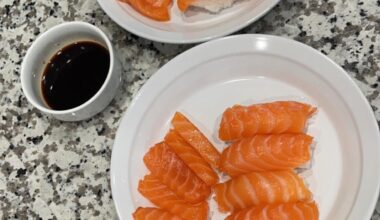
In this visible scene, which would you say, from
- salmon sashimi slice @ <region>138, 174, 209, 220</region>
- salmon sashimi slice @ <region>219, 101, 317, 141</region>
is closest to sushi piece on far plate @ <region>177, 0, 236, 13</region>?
salmon sashimi slice @ <region>219, 101, 317, 141</region>

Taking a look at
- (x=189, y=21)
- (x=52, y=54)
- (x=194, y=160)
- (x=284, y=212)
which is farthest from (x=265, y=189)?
(x=52, y=54)

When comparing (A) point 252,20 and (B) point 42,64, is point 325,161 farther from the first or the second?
(B) point 42,64

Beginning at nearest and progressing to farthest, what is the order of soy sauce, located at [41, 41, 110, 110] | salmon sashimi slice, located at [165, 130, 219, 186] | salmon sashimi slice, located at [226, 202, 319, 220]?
salmon sashimi slice, located at [226, 202, 319, 220] < salmon sashimi slice, located at [165, 130, 219, 186] < soy sauce, located at [41, 41, 110, 110]

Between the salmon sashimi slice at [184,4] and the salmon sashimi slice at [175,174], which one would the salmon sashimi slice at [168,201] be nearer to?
the salmon sashimi slice at [175,174]

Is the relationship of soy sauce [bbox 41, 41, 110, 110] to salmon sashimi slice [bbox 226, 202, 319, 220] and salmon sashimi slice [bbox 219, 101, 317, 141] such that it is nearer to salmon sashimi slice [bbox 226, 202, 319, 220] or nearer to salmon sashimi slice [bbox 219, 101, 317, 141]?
salmon sashimi slice [bbox 219, 101, 317, 141]

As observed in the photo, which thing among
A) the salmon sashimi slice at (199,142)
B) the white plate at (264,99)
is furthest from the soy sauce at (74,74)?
the salmon sashimi slice at (199,142)
